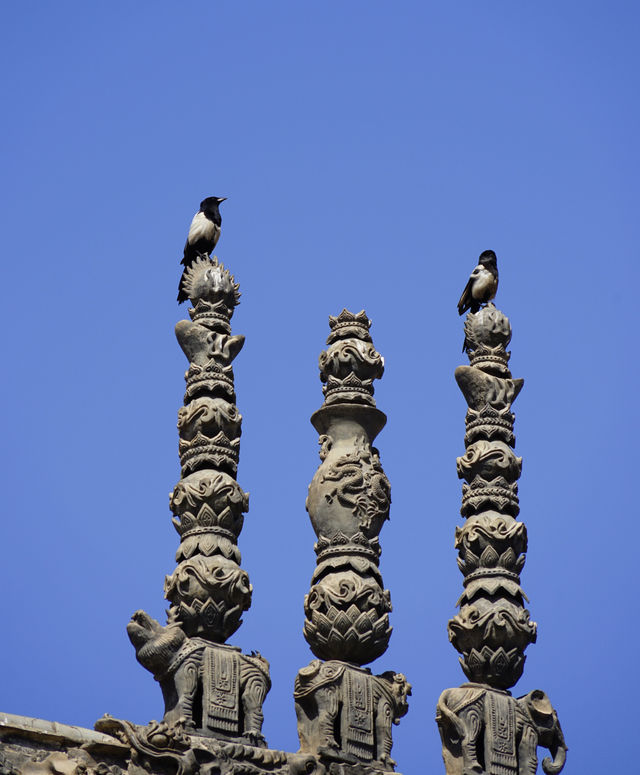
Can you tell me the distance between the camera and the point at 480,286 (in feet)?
79.0

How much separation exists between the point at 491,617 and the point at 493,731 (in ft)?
3.95

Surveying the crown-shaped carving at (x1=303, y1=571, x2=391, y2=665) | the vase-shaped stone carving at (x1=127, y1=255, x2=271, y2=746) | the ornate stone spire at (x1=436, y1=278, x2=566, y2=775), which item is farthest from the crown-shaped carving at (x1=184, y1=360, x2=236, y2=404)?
the ornate stone spire at (x1=436, y1=278, x2=566, y2=775)

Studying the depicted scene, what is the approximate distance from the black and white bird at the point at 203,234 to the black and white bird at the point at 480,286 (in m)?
3.31

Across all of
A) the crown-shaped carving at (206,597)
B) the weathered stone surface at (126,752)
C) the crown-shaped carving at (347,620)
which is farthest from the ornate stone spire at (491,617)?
the crown-shaped carving at (206,597)

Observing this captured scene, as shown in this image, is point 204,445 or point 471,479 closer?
point 204,445

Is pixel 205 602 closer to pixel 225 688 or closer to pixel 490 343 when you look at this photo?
pixel 225 688

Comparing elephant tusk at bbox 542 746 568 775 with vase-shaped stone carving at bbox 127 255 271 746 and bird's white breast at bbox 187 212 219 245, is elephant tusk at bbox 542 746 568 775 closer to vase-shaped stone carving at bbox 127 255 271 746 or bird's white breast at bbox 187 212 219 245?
vase-shaped stone carving at bbox 127 255 271 746

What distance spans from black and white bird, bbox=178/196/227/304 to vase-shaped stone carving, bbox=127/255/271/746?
684mm

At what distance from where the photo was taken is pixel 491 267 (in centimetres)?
2431

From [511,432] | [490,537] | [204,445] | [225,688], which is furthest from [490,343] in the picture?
[225,688]

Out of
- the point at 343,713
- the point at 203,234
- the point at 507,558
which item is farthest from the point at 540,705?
the point at 203,234

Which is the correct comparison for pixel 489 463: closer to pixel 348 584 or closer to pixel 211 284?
pixel 348 584

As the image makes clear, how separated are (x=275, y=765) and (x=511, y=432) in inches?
214

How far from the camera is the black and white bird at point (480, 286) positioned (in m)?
24.1
